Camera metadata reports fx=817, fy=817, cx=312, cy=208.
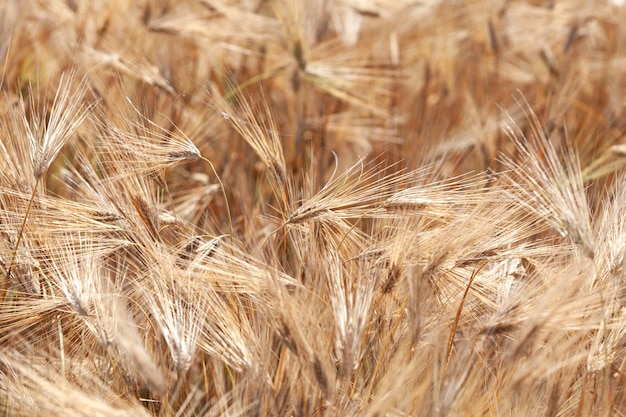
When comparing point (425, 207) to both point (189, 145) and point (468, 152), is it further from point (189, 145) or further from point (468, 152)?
point (468, 152)

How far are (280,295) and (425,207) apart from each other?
329mm

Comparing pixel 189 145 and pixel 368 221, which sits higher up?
pixel 189 145

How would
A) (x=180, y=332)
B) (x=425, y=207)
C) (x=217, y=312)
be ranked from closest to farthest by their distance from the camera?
(x=180, y=332)
(x=217, y=312)
(x=425, y=207)

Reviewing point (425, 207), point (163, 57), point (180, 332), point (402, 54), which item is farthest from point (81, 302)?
point (402, 54)

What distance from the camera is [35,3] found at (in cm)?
221

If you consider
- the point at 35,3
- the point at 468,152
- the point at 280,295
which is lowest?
the point at 468,152

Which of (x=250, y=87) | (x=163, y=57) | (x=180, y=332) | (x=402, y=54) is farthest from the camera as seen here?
(x=402, y=54)

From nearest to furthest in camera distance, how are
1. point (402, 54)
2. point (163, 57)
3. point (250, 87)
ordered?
1. point (163, 57)
2. point (250, 87)
3. point (402, 54)

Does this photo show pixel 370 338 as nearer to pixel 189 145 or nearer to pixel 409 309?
pixel 409 309

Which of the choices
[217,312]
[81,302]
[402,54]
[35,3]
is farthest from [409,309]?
[402,54]

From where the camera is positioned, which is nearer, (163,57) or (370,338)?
(370,338)

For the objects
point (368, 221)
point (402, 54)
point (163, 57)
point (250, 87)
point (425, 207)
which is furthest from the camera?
point (402, 54)

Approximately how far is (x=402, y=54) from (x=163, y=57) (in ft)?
3.20

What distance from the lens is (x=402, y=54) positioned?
Answer: 9.11 feet
